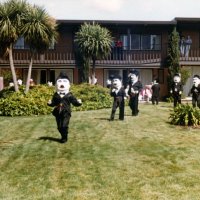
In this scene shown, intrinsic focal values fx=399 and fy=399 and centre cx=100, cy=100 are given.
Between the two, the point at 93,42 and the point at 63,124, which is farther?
the point at 93,42

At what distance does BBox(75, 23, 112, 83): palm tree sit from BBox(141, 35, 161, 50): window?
13.0 ft

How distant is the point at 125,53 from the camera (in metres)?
29.1

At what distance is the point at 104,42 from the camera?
26312 mm

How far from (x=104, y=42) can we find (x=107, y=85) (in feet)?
13.3

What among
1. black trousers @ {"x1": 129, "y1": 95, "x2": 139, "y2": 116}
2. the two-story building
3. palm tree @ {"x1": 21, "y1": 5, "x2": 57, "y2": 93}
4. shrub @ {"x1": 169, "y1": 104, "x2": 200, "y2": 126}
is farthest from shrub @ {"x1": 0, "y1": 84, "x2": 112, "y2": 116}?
shrub @ {"x1": 169, "y1": 104, "x2": 200, "y2": 126}

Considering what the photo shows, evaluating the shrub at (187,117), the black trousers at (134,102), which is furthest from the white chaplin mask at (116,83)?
the shrub at (187,117)

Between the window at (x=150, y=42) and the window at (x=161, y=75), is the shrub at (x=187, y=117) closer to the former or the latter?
the window at (x=161, y=75)

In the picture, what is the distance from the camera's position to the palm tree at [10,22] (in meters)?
19.4

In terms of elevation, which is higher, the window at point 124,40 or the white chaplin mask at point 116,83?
the window at point 124,40

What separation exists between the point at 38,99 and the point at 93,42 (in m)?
8.22

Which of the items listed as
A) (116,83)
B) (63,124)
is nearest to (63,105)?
(63,124)

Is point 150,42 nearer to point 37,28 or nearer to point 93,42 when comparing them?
point 93,42

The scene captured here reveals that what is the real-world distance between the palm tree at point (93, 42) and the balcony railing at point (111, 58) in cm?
125

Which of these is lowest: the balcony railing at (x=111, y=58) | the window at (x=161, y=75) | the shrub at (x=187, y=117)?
the shrub at (x=187, y=117)
